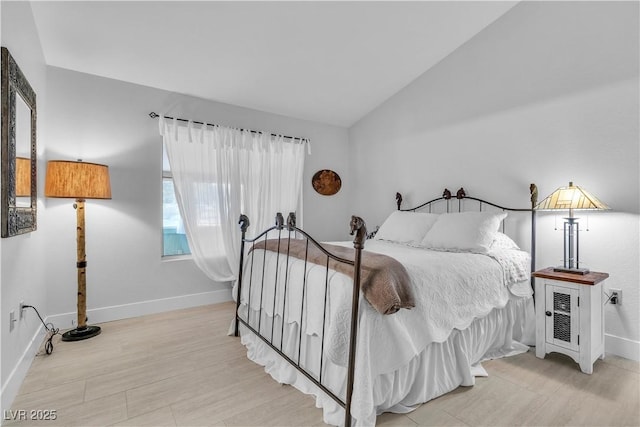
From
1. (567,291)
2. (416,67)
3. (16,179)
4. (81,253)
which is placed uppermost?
(416,67)

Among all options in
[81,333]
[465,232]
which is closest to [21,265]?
[81,333]

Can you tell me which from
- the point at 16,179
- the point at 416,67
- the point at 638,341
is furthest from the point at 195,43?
the point at 638,341

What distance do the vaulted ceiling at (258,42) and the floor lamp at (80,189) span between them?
101 centimetres

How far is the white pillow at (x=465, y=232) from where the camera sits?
8.51 ft

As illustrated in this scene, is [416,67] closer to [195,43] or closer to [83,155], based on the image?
[195,43]

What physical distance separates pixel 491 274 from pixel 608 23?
2.12 m

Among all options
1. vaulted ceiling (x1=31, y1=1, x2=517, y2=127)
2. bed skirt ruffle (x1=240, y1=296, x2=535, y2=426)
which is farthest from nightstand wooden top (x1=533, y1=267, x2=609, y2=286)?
vaulted ceiling (x1=31, y1=1, x2=517, y2=127)

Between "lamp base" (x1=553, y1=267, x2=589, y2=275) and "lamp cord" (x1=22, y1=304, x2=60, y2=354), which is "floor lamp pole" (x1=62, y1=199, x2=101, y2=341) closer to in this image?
"lamp cord" (x1=22, y1=304, x2=60, y2=354)

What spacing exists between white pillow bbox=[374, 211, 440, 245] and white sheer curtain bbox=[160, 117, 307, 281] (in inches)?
54.4

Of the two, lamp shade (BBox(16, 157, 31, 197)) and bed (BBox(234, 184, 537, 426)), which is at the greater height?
lamp shade (BBox(16, 157, 31, 197))

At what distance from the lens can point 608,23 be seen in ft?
7.98

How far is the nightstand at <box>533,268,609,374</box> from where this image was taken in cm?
214

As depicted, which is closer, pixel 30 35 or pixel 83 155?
pixel 30 35

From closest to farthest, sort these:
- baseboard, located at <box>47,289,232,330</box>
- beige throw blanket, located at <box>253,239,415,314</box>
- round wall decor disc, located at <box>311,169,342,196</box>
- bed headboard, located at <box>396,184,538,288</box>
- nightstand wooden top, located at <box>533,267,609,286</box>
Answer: beige throw blanket, located at <box>253,239,415,314</box>
nightstand wooden top, located at <box>533,267,609,286</box>
bed headboard, located at <box>396,184,538,288</box>
baseboard, located at <box>47,289,232,330</box>
round wall decor disc, located at <box>311,169,342,196</box>
